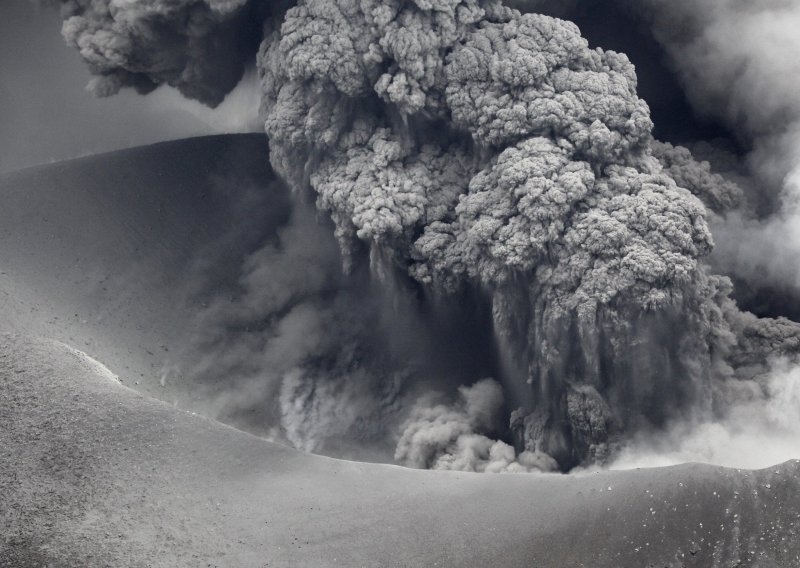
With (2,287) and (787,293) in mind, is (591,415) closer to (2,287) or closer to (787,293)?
(787,293)

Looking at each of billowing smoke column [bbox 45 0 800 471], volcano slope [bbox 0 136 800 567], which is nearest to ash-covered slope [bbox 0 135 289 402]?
volcano slope [bbox 0 136 800 567]

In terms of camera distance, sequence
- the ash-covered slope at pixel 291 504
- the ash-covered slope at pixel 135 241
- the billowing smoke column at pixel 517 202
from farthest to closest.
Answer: the ash-covered slope at pixel 135 241, the billowing smoke column at pixel 517 202, the ash-covered slope at pixel 291 504

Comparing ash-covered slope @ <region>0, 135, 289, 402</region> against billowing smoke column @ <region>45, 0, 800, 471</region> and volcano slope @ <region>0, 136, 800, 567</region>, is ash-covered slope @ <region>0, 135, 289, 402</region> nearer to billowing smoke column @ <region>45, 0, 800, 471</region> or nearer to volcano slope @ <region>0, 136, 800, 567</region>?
volcano slope @ <region>0, 136, 800, 567</region>

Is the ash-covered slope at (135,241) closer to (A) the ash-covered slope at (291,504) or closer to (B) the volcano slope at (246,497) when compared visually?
(B) the volcano slope at (246,497)

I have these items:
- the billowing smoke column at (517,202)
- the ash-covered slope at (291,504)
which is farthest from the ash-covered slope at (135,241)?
the billowing smoke column at (517,202)

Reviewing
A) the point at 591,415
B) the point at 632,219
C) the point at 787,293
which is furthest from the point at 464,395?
the point at 787,293

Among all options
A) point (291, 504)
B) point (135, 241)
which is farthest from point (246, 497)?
point (135, 241)

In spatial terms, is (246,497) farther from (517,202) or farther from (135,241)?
(135,241)
